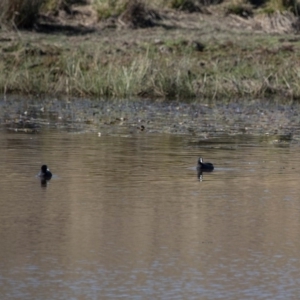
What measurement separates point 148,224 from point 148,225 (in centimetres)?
5

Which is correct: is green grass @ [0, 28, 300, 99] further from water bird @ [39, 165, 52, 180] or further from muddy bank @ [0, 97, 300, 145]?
water bird @ [39, 165, 52, 180]

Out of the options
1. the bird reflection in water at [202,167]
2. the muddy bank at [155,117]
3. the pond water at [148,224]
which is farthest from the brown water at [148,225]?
the muddy bank at [155,117]

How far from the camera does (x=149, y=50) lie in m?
26.0

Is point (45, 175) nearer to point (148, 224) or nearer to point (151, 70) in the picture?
point (148, 224)

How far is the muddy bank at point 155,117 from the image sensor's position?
17516mm

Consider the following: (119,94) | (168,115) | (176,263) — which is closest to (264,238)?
(176,263)

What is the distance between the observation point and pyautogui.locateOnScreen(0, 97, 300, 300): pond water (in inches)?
315

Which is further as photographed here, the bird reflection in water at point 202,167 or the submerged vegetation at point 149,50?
the submerged vegetation at point 149,50

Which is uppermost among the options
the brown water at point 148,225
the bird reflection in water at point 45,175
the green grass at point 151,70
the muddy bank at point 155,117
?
the green grass at point 151,70

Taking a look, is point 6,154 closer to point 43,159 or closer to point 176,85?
point 43,159

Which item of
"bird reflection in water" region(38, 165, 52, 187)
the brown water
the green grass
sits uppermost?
the green grass

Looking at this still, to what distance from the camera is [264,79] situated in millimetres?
23641

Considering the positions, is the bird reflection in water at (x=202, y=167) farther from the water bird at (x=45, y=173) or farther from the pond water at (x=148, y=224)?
the water bird at (x=45, y=173)

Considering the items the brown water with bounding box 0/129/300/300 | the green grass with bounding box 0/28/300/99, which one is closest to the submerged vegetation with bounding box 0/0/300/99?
the green grass with bounding box 0/28/300/99
